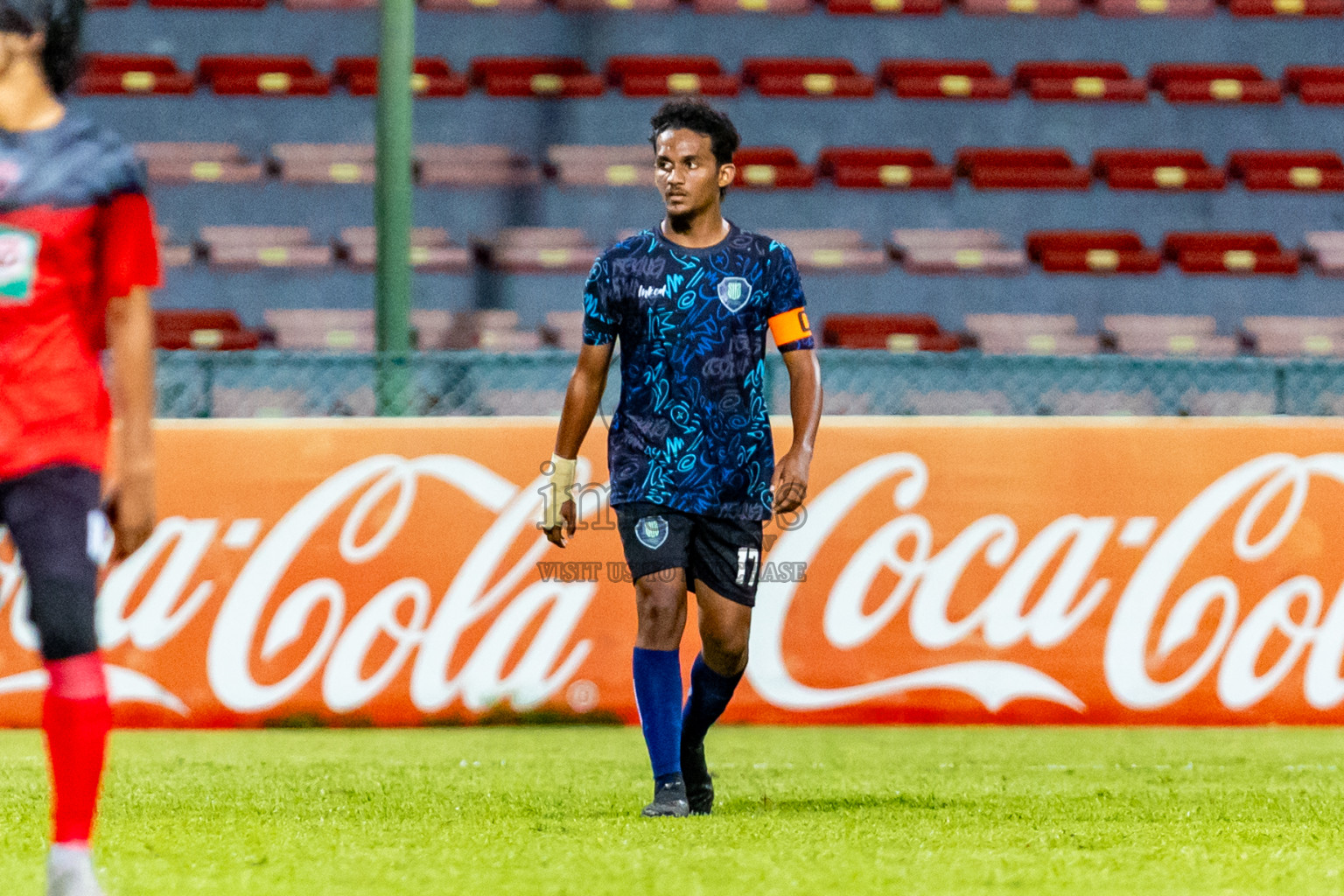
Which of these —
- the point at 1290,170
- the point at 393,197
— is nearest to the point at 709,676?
the point at 393,197

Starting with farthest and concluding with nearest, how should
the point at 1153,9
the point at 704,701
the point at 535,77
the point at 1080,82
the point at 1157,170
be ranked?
the point at 1153,9
the point at 1080,82
the point at 535,77
the point at 1157,170
the point at 704,701

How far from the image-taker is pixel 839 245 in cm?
1280

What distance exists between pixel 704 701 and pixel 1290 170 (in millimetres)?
10861

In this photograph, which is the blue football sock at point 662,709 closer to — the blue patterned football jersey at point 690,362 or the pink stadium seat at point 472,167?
the blue patterned football jersey at point 690,362

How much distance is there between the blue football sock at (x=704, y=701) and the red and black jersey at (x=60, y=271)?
2.01 meters

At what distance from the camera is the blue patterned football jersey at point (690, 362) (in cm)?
430

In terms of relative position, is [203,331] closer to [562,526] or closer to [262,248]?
[262,248]

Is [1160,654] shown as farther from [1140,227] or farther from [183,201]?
[183,201]

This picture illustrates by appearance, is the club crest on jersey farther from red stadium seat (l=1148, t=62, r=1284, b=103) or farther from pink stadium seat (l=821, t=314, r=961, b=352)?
red stadium seat (l=1148, t=62, r=1284, b=103)

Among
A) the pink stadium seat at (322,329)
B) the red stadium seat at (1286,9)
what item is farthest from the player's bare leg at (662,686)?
the red stadium seat at (1286,9)

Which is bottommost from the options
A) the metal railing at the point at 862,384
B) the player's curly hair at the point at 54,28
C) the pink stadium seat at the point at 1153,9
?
the metal railing at the point at 862,384

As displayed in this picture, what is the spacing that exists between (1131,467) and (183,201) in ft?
27.9

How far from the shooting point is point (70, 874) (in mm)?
2791

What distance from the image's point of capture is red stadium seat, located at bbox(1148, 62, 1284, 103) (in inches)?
552
